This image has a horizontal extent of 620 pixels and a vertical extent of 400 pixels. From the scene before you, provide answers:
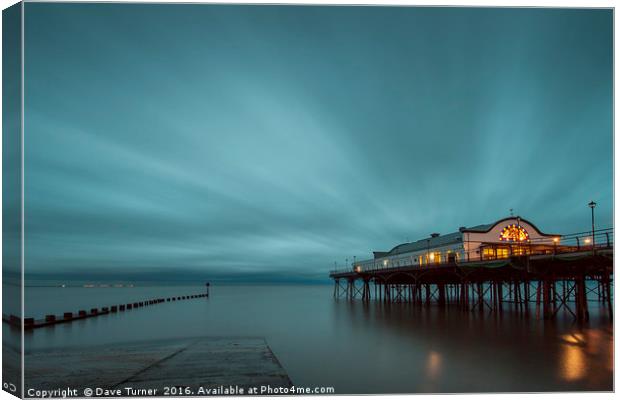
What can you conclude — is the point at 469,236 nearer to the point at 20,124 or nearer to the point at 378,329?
the point at 378,329

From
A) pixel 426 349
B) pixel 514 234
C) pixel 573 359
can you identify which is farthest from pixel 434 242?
pixel 573 359

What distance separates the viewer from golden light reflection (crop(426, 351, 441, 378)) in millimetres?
12771

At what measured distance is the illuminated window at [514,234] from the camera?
37406 mm

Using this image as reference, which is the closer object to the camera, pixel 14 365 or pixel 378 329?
pixel 14 365

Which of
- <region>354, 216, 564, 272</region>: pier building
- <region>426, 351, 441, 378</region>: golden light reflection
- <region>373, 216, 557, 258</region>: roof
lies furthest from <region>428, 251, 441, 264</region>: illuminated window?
<region>426, 351, 441, 378</region>: golden light reflection

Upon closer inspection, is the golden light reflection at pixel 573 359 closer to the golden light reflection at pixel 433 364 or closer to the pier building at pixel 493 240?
the golden light reflection at pixel 433 364

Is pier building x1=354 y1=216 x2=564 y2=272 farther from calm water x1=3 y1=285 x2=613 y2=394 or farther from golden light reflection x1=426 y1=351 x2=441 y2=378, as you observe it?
golden light reflection x1=426 y1=351 x2=441 y2=378

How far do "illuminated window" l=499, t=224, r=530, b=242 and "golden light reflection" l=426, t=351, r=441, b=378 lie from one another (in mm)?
25157

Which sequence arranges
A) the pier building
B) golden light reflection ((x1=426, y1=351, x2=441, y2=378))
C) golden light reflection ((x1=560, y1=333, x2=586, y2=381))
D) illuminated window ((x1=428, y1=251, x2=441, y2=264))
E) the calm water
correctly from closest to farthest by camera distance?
the calm water < golden light reflection ((x1=560, y1=333, x2=586, y2=381)) < golden light reflection ((x1=426, y1=351, x2=441, y2=378)) < the pier building < illuminated window ((x1=428, y1=251, x2=441, y2=264))

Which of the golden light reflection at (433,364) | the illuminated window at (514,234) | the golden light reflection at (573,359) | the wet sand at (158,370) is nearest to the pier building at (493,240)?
the illuminated window at (514,234)

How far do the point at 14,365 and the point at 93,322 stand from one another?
2328 centimetres

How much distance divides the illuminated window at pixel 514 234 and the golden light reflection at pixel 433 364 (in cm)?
2516

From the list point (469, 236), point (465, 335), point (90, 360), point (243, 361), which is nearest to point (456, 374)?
point (243, 361)

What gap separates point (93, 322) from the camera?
30.7 meters
